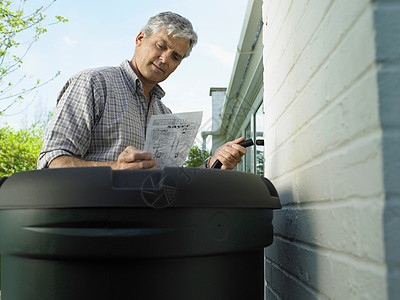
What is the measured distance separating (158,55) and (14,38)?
12.6 feet

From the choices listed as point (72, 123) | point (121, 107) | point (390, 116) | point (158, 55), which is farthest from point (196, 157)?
point (390, 116)

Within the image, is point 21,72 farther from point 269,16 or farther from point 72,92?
point 269,16

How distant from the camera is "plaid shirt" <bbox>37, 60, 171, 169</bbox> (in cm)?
154

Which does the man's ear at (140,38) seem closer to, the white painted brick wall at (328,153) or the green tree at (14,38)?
the white painted brick wall at (328,153)

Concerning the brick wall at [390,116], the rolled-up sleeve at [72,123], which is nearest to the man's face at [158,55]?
the rolled-up sleeve at [72,123]

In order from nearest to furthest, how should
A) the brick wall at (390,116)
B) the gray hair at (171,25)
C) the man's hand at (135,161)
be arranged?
the brick wall at (390,116)
the man's hand at (135,161)
the gray hair at (171,25)

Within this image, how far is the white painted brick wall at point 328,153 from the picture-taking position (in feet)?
2.05

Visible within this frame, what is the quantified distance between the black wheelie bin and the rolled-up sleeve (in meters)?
0.63

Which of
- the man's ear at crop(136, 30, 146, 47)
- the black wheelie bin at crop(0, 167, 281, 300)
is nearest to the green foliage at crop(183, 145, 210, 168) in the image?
the man's ear at crop(136, 30, 146, 47)

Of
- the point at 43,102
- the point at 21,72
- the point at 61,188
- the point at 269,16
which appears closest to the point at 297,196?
the point at 61,188

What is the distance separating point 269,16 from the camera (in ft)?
5.48

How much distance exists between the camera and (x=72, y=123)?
1578mm

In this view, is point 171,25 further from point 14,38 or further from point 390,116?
point 14,38

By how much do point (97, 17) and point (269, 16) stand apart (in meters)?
7.34
